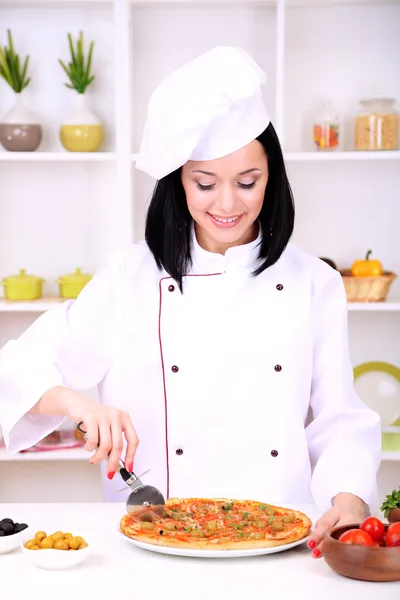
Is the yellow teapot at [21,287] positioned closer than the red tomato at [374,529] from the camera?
No

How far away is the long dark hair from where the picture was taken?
1989mm

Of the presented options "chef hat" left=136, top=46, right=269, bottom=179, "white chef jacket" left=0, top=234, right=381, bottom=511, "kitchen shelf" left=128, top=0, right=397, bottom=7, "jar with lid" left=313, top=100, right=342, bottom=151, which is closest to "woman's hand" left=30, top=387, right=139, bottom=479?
"white chef jacket" left=0, top=234, right=381, bottom=511

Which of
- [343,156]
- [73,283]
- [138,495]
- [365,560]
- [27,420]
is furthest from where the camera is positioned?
[73,283]

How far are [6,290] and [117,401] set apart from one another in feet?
5.08

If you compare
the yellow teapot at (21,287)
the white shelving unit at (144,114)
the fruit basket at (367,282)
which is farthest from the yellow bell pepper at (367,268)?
the yellow teapot at (21,287)

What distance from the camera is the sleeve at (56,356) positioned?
1854 mm

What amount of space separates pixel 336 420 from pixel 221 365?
11.0 inches

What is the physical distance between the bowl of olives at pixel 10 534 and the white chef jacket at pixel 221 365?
1.33 ft

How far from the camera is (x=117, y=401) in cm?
208

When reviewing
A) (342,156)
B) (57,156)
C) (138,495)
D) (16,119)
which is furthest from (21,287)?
(138,495)

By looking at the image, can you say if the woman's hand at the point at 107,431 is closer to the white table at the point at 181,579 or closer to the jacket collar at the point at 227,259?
the white table at the point at 181,579

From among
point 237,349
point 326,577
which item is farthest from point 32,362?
point 326,577

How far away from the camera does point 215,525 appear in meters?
1.50

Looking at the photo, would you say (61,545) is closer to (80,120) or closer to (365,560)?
(365,560)
